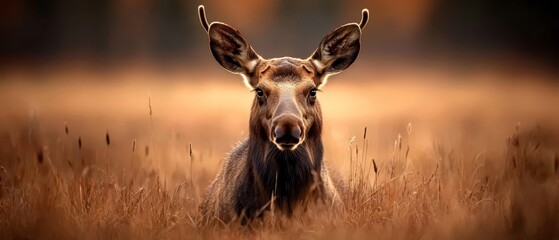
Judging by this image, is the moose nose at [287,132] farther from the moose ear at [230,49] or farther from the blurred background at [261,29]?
the blurred background at [261,29]

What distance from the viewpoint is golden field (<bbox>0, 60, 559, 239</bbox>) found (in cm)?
643

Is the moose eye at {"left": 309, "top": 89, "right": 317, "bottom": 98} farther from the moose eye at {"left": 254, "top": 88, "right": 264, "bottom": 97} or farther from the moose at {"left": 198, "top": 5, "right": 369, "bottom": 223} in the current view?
the moose eye at {"left": 254, "top": 88, "right": 264, "bottom": 97}

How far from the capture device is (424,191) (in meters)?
7.34

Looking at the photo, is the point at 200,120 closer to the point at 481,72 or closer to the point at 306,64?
the point at 306,64

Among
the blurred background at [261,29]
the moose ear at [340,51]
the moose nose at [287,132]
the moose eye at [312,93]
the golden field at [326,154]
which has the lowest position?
the golden field at [326,154]

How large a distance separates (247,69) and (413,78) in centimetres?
2276

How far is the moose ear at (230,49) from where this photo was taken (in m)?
7.34

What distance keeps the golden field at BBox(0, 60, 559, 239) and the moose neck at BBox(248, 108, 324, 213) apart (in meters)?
0.29

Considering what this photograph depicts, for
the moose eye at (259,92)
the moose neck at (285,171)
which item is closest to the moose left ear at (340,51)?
the moose eye at (259,92)

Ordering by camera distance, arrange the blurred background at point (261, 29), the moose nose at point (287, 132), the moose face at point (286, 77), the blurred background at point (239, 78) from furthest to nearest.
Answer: the blurred background at point (261, 29) → the blurred background at point (239, 78) → the moose face at point (286, 77) → the moose nose at point (287, 132)

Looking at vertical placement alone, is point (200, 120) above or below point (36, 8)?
below

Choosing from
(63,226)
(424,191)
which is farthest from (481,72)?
(63,226)

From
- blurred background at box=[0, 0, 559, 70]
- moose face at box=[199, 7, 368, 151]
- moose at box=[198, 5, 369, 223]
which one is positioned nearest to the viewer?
moose face at box=[199, 7, 368, 151]

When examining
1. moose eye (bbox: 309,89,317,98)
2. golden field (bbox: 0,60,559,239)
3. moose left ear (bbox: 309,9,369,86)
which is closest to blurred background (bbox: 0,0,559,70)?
golden field (bbox: 0,60,559,239)
